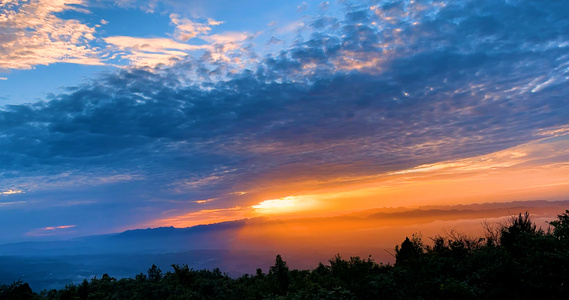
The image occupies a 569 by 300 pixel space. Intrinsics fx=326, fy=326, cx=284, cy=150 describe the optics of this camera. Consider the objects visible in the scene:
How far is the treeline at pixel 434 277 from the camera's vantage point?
45.5ft

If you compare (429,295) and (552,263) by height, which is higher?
(552,263)

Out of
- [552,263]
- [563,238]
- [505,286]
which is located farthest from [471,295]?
[563,238]

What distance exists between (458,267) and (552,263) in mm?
5228

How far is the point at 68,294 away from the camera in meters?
23.7

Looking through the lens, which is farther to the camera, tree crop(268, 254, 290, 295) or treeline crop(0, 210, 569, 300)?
tree crop(268, 254, 290, 295)

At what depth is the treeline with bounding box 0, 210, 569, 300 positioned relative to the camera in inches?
546

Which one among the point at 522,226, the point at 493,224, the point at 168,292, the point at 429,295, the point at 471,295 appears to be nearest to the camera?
the point at 471,295

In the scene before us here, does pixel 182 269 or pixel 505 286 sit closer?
pixel 505 286

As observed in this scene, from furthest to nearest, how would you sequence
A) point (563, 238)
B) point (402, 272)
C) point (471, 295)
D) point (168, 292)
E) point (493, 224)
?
point (493, 224)
point (168, 292)
point (402, 272)
point (563, 238)
point (471, 295)

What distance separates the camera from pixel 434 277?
17.8 m

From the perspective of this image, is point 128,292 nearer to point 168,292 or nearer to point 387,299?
point 168,292

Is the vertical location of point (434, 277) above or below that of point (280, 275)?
above

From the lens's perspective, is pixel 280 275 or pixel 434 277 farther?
pixel 280 275

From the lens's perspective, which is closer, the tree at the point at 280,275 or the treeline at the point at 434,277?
the treeline at the point at 434,277
